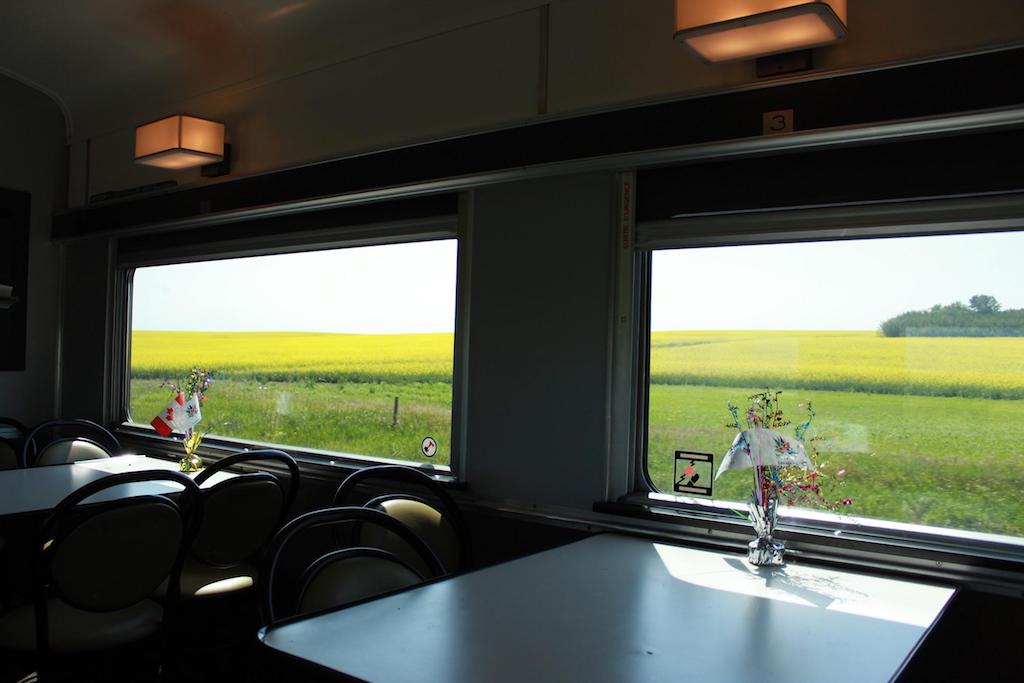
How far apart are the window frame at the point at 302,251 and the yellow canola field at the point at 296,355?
0.17m

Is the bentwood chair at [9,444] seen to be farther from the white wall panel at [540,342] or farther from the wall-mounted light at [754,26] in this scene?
the wall-mounted light at [754,26]

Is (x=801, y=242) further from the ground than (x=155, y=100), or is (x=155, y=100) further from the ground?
(x=155, y=100)

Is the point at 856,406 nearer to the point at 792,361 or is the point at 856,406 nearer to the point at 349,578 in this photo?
the point at 792,361

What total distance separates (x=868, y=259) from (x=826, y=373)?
1.36 feet

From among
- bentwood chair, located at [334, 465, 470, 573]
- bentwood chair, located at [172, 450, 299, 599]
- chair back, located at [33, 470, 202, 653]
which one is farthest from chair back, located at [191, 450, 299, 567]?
bentwood chair, located at [334, 465, 470, 573]

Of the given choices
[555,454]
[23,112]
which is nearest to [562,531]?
[555,454]

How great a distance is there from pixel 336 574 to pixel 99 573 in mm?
1010

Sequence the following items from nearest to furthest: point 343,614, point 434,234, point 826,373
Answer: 1. point 343,614
2. point 826,373
3. point 434,234

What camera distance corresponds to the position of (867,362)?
2.83 meters

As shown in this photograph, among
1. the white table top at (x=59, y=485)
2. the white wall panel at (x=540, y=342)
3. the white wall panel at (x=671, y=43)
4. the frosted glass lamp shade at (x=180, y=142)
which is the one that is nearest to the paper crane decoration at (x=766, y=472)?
the white wall panel at (x=540, y=342)

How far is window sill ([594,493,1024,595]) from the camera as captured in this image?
2.46 meters

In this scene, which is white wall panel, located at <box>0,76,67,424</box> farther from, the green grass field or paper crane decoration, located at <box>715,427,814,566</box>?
paper crane decoration, located at <box>715,427,814,566</box>

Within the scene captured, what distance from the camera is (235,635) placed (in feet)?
13.7

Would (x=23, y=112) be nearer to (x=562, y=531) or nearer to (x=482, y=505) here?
(x=482, y=505)
